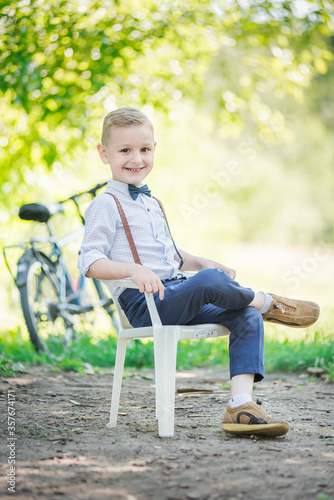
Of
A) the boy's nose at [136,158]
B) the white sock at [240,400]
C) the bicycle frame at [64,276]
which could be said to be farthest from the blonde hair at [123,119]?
the bicycle frame at [64,276]

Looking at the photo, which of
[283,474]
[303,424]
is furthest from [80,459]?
[303,424]

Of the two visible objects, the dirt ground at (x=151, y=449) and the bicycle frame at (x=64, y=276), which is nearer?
the dirt ground at (x=151, y=449)

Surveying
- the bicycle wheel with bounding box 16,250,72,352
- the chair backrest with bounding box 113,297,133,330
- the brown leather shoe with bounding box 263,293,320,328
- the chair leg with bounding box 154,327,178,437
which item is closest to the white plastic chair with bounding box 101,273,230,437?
the chair leg with bounding box 154,327,178,437

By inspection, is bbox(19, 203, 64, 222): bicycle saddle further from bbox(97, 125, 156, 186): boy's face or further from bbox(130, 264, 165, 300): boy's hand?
bbox(130, 264, 165, 300): boy's hand

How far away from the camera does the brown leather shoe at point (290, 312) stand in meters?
2.33

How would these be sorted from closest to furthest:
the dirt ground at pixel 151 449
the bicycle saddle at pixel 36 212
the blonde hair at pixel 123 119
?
1. the dirt ground at pixel 151 449
2. the blonde hair at pixel 123 119
3. the bicycle saddle at pixel 36 212

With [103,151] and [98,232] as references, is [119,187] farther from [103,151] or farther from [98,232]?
[98,232]

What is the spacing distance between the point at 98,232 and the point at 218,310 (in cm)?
56

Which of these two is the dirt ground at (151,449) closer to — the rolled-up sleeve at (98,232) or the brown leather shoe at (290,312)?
the brown leather shoe at (290,312)

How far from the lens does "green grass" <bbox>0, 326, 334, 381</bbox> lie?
12.3 ft

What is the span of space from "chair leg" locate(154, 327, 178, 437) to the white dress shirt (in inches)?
13.8

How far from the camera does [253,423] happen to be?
2.10m

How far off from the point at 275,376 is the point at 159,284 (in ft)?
6.40

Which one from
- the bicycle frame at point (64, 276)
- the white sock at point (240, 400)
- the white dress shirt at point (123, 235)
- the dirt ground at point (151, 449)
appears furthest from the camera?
the bicycle frame at point (64, 276)
